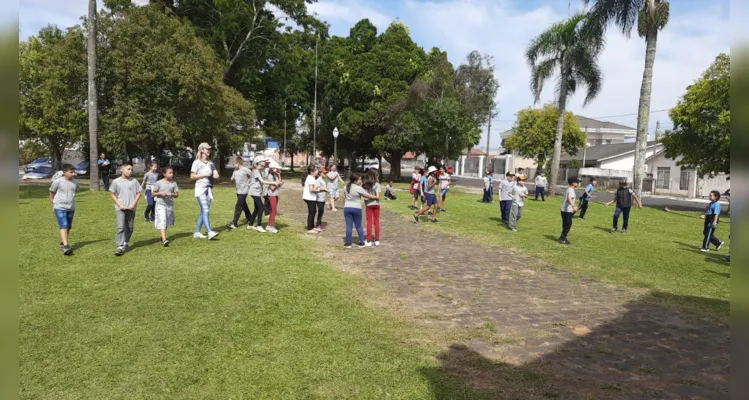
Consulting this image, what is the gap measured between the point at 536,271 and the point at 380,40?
110ft

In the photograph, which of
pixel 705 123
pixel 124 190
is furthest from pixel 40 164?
pixel 705 123

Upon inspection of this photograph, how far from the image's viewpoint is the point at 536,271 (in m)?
8.26

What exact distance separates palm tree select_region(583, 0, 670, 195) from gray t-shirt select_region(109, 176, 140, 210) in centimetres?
2111

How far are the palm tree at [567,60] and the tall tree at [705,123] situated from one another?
187 inches

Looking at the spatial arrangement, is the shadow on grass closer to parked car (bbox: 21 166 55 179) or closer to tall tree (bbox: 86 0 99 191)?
tall tree (bbox: 86 0 99 191)

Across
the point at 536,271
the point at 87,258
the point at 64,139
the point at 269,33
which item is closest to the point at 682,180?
the point at 269,33

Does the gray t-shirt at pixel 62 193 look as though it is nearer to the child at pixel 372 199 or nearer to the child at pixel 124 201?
the child at pixel 124 201

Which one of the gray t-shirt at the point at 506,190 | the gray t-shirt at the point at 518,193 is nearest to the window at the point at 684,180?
the gray t-shirt at the point at 506,190

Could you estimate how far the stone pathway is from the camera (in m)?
4.19

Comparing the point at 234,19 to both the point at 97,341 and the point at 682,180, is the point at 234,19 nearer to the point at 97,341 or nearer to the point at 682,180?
the point at 97,341

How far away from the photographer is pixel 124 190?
818 centimetres

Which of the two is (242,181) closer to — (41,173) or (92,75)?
(92,75)

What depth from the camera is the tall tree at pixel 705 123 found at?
21.2m

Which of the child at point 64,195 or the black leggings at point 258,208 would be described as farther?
the black leggings at point 258,208
